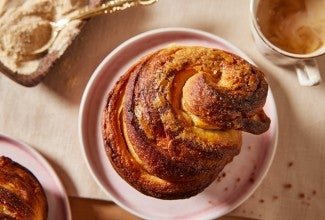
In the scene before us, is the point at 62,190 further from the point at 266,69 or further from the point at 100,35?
the point at 266,69

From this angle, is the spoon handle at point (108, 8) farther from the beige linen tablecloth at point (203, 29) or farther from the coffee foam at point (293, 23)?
the coffee foam at point (293, 23)

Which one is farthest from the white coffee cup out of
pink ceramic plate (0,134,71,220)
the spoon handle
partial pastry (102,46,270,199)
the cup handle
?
pink ceramic plate (0,134,71,220)

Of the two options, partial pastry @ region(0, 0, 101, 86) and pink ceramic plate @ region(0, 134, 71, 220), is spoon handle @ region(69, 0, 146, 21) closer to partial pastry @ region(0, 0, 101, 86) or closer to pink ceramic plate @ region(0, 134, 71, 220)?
partial pastry @ region(0, 0, 101, 86)

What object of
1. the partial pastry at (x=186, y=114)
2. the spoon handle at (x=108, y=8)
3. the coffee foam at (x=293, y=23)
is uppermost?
the spoon handle at (x=108, y=8)

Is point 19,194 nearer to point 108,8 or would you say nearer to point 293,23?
point 108,8

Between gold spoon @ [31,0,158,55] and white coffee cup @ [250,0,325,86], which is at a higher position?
gold spoon @ [31,0,158,55]

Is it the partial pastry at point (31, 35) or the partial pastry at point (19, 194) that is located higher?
the partial pastry at point (31, 35)

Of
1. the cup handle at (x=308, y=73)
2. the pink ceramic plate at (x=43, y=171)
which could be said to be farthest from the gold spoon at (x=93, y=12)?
the cup handle at (x=308, y=73)
